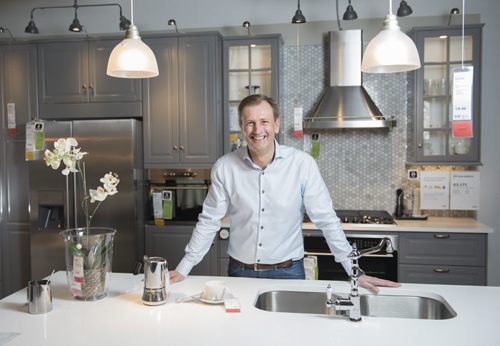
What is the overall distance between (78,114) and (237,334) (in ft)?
9.85

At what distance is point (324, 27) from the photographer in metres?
4.01

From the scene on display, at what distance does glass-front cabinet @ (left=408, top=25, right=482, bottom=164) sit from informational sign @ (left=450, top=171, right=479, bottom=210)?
26 centimetres

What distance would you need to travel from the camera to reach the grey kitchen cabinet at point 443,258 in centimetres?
333

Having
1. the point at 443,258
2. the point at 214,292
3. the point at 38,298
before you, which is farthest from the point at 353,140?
the point at 38,298

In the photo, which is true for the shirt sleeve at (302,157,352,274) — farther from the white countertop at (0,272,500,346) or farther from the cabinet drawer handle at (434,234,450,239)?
the cabinet drawer handle at (434,234,450,239)

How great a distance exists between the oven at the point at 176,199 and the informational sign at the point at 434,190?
178 cm

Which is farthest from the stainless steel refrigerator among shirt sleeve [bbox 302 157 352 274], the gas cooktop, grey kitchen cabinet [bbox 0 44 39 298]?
shirt sleeve [bbox 302 157 352 274]

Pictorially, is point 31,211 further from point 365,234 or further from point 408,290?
point 408,290

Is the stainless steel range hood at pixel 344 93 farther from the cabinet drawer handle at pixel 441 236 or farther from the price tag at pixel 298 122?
the cabinet drawer handle at pixel 441 236

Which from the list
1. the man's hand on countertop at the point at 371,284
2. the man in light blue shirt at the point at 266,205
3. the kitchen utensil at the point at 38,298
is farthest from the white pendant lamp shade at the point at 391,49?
the kitchen utensil at the point at 38,298

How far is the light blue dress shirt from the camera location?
229 cm

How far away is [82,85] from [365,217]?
257 centimetres

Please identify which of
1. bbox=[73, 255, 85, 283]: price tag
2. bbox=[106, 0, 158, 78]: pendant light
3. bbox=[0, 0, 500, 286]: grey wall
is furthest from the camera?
bbox=[0, 0, 500, 286]: grey wall

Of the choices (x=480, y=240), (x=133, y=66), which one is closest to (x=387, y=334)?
(x=133, y=66)
